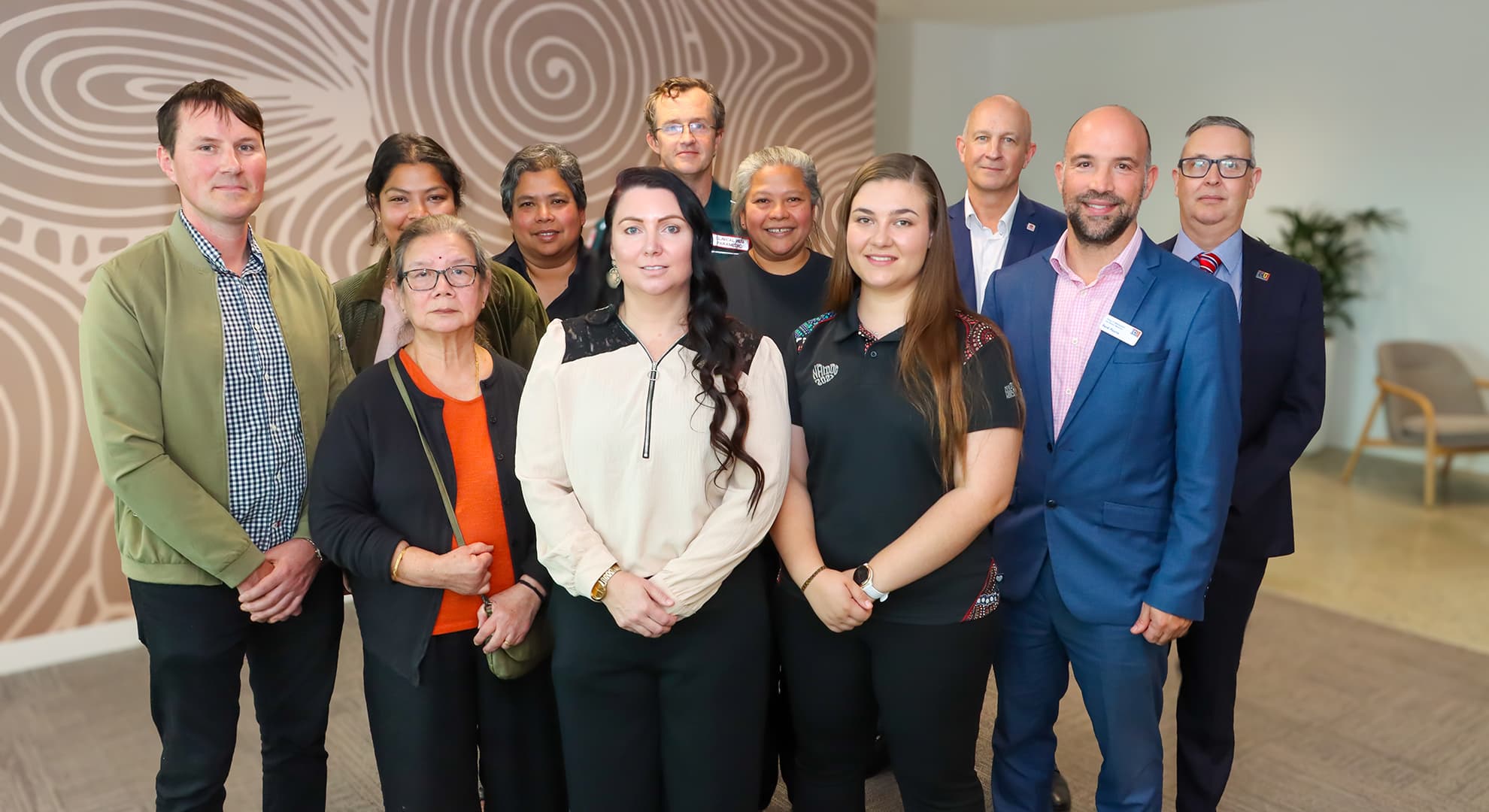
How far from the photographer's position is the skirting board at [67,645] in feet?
13.4

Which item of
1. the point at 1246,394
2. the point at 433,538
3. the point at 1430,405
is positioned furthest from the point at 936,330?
the point at 1430,405

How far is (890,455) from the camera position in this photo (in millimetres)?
2107

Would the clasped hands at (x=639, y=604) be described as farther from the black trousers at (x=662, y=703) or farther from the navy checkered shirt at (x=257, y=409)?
the navy checkered shirt at (x=257, y=409)

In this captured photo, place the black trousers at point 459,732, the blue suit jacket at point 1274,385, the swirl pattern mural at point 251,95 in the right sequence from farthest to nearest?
the swirl pattern mural at point 251,95, the blue suit jacket at point 1274,385, the black trousers at point 459,732

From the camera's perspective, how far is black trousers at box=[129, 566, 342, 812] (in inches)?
89.9

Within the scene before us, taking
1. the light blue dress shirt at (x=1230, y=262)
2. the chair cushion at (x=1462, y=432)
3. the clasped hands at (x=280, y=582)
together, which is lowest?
the chair cushion at (x=1462, y=432)

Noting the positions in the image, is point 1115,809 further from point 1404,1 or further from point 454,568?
point 1404,1

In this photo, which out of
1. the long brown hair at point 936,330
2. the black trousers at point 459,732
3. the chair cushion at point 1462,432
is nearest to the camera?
the long brown hair at point 936,330

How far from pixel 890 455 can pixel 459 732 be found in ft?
3.75

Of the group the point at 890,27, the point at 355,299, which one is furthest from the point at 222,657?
the point at 890,27

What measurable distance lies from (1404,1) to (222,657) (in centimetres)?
884

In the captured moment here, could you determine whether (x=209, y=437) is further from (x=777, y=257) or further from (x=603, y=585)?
(x=777, y=257)

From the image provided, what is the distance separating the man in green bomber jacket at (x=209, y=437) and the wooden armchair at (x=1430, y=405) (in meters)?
7.06

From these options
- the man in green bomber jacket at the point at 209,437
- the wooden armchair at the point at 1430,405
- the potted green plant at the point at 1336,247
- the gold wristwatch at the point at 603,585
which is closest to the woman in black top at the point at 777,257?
the gold wristwatch at the point at 603,585
